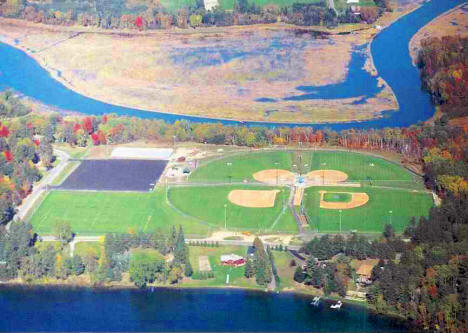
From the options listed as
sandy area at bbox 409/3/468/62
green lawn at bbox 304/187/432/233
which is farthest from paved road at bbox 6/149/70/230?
sandy area at bbox 409/3/468/62

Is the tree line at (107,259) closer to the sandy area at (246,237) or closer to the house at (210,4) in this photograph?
the sandy area at (246,237)

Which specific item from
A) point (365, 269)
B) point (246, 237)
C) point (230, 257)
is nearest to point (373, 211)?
point (365, 269)

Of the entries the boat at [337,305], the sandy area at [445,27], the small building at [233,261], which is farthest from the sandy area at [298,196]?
the sandy area at [445,27]

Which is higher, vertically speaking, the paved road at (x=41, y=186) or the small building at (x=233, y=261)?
the paved road at (x=41, y=186)

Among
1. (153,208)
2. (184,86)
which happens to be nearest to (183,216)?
(153,208)

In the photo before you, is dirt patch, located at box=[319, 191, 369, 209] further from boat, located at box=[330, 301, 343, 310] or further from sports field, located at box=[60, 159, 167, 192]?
boat, located at box=[330, 301, 343, 310]

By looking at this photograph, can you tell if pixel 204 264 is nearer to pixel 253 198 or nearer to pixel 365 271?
pixel 365 271
